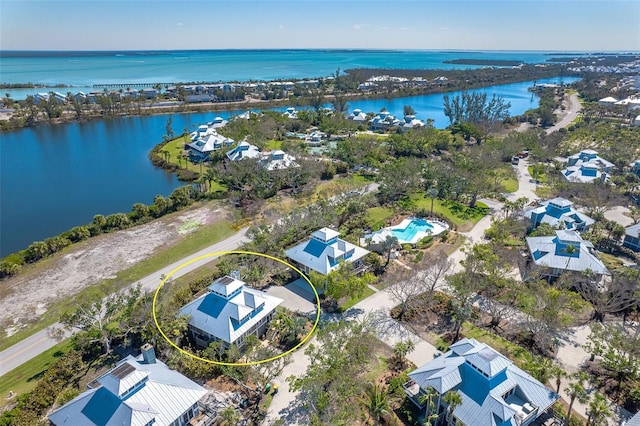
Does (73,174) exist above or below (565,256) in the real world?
above

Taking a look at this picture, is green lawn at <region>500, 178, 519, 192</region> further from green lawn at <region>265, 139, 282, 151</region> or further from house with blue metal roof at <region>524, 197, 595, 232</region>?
green lawn at <region>265, 139, 282, 151</region>

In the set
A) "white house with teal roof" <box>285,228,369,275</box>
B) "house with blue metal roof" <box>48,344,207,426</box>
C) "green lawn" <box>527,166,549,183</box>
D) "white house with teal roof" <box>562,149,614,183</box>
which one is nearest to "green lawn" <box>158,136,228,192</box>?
"white house with teal roof" <box>285,228,369,275</box>

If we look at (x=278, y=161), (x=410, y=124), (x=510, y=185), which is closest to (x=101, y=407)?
(x=278, y=161)

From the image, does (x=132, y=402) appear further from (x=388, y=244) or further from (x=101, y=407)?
(x=388, y=244)

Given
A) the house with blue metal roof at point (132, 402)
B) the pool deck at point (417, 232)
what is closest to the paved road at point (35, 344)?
the house with blue metal roof at point (132, 402)

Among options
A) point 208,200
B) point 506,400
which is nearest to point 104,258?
point 208,200

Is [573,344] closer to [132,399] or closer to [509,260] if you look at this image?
[509,260]

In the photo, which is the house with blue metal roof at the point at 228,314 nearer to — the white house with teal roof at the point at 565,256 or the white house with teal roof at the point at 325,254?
the white house with teal roof at the point at 325,254
